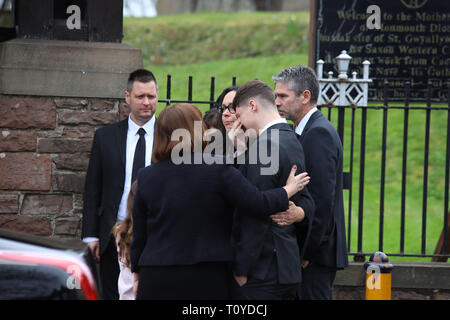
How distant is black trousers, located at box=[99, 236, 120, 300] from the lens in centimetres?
556

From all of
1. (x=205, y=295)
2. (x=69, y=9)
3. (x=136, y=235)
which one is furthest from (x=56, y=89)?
(x=205, y=295)

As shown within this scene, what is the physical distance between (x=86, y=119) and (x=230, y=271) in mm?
2480

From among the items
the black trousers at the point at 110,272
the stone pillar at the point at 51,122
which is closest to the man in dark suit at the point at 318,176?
the black trousers at the point at 110,272

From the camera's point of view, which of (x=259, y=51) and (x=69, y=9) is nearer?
(x=69, y=9)

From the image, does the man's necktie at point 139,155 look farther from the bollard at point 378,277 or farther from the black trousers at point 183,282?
the bollard at point 378,277

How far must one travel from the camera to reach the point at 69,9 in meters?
6.37

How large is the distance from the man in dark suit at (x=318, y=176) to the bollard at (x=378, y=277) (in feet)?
1.06

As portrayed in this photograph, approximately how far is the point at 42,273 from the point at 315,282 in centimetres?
200

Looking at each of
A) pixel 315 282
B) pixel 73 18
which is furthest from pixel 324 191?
pixel 73 18

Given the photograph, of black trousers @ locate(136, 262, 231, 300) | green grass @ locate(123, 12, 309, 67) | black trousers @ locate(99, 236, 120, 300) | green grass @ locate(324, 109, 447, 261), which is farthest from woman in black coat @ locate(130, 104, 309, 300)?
green grass @ locate(123, 12, 309, 67)

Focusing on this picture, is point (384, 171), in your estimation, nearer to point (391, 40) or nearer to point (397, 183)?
point (391, 40)

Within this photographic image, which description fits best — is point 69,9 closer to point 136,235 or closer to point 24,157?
point 24,157

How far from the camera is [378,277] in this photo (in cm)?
528
